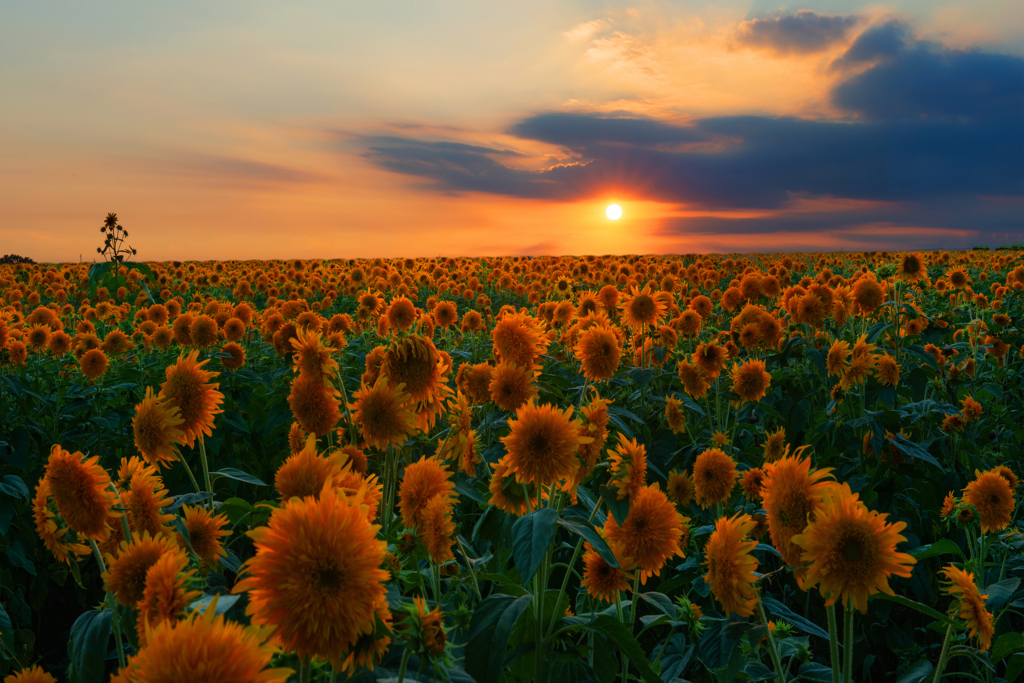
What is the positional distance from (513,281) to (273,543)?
37.2ft

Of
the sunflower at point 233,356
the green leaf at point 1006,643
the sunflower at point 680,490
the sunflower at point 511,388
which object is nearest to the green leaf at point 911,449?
the green leaf at point 1006,643

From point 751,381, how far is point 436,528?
3.26 m

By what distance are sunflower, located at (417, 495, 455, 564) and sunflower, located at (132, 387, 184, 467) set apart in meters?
0.79

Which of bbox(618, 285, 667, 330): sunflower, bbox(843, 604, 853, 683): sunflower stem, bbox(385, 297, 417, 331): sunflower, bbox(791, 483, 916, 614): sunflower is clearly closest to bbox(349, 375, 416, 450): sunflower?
bbox(791, 483, 916, 614): sunflower

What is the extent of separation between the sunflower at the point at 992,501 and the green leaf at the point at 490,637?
2.43 m

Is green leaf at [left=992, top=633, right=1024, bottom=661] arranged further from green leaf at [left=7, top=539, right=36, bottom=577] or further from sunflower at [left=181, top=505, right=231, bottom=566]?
green leaf at [left=7, top=539, right=36, bottom=577]

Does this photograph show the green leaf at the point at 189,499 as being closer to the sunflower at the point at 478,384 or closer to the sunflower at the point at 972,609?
the sunflower at the point at 478,384

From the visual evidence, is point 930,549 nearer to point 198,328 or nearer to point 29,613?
point 29,613

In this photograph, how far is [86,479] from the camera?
1.52 m

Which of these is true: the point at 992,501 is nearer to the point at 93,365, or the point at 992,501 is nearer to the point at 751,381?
the point at 751,381

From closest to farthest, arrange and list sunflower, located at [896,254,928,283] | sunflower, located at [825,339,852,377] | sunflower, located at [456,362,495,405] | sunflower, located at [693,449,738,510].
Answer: sunflower, located at [693,449,738,510] < sunflower, located at [456,362,495,405] < sunflower, located at [825,339,852,377] < sunflower, located at [896,254,928,283]

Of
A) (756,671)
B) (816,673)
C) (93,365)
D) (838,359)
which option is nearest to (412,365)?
(756,671)

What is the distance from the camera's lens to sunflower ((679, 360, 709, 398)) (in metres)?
4.55

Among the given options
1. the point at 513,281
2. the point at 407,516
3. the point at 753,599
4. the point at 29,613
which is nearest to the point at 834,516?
the point at 753,599
